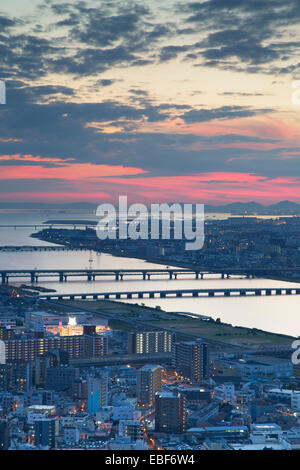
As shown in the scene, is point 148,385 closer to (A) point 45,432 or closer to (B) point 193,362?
(B) point 193,362

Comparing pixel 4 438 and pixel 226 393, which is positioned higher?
pixel 4 438

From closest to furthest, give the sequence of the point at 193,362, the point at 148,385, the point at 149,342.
A: the point at 148,385 → the point at 193,362 → the point at 149,342

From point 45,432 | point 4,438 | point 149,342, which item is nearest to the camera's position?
point 4,438

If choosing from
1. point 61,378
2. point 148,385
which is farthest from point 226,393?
point 61,378

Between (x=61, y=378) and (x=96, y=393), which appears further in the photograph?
(x=61, y=378)
